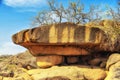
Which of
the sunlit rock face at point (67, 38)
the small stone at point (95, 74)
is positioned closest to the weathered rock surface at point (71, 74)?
the small stone at point (95, 74)

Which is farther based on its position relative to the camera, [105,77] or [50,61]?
[50,61]

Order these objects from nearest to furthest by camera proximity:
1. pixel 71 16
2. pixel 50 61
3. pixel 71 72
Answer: pixel 71 72 < pixel 50 61 < pixel 71 16

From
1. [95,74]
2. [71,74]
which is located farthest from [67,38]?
[95,74]

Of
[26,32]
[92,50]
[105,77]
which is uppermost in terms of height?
[26,32]

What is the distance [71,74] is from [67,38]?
1.90 metres

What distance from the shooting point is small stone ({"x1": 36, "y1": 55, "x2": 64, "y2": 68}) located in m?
17.4

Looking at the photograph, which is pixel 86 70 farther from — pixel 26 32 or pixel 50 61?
pixel 26 32

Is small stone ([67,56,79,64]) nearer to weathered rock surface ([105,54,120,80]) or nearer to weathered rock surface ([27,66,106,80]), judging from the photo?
weathered rock surface ([27,66,106,80])

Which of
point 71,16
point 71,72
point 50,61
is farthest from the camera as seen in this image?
point 71,16

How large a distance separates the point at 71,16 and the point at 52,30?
9.90 ft

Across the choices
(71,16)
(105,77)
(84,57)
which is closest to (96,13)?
(71,16)

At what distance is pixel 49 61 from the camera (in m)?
17.5

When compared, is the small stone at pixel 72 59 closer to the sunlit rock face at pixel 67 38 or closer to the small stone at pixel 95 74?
the sunlit rock face at pixel 67 38

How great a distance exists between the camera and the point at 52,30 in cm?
1667
